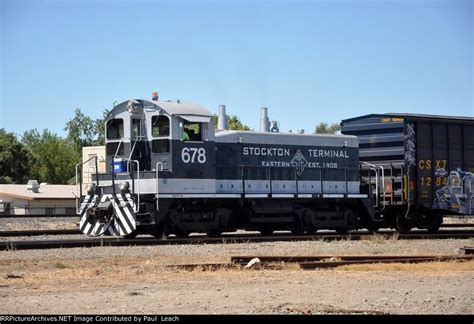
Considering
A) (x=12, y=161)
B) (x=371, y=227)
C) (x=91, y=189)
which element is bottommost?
(x=371, y=227)

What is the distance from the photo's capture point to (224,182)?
73.5 feet

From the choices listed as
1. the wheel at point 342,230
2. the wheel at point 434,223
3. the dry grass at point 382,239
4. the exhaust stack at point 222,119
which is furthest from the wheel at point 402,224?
the exhaust stack at point 222,119

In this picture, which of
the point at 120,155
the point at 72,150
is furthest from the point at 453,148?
the point at 72,150

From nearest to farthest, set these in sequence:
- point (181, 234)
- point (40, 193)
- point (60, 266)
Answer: point (60, 266) → point (181, 234) → point (40, 193)

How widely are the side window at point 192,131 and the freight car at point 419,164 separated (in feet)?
22.6

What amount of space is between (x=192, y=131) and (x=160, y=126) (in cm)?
94

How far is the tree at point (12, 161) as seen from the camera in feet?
271

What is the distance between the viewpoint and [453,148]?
1025 inches

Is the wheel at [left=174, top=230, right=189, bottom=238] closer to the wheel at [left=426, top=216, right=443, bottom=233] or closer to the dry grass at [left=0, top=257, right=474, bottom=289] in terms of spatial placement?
the dry grass at [left=0, top=257, right=474, bottom=289]

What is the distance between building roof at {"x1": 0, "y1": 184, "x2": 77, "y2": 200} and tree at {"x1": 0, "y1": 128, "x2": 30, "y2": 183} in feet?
49.1

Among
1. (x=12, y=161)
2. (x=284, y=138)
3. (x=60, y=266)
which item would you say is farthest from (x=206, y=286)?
(x=12, y=161)

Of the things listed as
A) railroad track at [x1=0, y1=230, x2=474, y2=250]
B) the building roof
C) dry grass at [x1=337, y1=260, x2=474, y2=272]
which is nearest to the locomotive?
railroad track at [x1=0, y1=230, x2=474, y2=250]

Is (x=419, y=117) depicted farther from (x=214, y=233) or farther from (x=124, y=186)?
(x=124, y=186)

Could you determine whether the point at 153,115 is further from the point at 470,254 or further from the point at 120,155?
the point at 470,254
